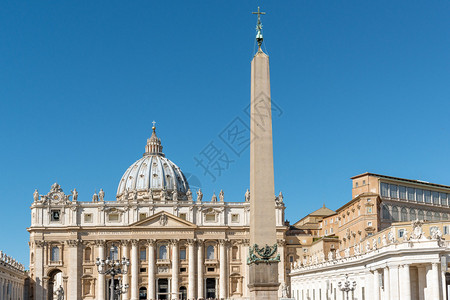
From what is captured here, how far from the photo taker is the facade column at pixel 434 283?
44500mm

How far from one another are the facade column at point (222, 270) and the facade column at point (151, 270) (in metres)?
9.24

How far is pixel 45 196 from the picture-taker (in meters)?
98.5

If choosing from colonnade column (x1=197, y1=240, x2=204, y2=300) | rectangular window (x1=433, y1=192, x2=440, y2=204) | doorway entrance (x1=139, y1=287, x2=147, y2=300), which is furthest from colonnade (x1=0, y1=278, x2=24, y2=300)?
rectangular window (x1=433, y1=192, x2=440, y2=204)

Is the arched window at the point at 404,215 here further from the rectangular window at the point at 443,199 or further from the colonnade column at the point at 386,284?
the colonnade column at the point at 386,284

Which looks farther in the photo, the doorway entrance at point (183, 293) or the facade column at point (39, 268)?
the doorway entrance at point (183, 293)

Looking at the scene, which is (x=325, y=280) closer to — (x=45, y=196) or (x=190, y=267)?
(x=190, y=267)

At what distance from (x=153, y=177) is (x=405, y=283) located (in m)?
85.8

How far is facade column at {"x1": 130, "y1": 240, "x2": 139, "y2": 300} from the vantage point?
95.5 m

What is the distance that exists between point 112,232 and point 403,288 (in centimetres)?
5825

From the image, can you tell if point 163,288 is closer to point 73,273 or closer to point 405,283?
point 73,273

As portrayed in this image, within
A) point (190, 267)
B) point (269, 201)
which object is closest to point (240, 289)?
point (190, 267)

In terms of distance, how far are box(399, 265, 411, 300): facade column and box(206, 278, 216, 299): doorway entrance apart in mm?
55338

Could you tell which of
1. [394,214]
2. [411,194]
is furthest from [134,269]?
[411,194]

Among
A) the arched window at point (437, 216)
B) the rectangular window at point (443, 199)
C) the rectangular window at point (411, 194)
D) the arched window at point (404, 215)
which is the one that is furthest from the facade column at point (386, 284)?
the rectangular window at point (443, 199)
